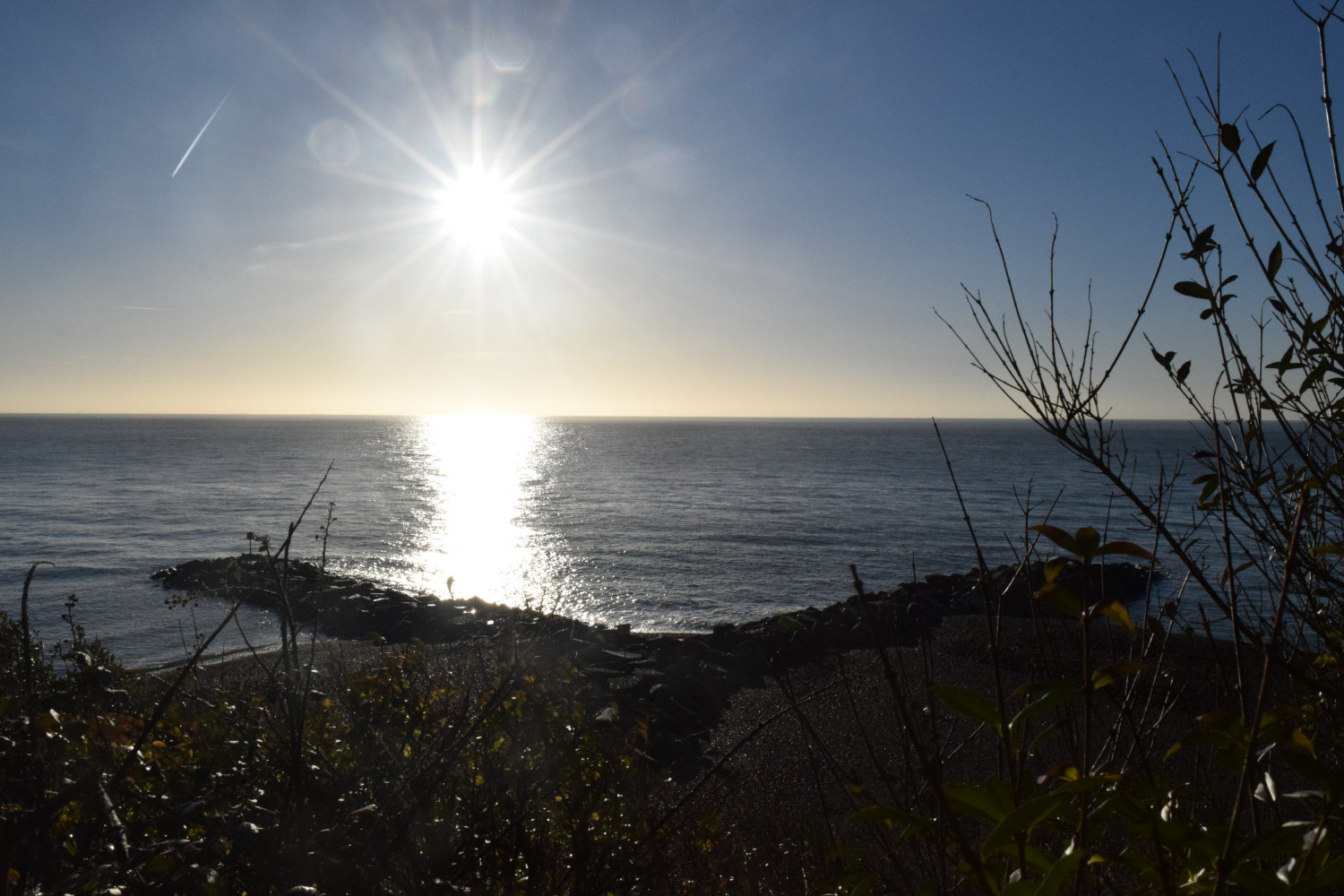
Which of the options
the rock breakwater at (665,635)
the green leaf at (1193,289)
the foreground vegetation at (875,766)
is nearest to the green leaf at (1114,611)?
the foreground vegetation at (875,766)

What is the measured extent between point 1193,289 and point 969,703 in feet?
5.09

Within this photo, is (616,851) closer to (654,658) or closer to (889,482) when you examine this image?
(654,658)

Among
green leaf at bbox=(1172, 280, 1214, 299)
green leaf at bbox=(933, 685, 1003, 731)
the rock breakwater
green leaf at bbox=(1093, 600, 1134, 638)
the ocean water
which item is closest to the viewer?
green leaf at bbox=(933, 685, 1003, 731)

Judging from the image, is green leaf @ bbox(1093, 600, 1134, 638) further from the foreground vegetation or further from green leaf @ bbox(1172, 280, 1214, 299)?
green leaf @ bbox(1172, 280, 1214, 299)

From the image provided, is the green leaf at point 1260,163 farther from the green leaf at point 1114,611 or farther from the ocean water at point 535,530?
the green leaf at point 1114,611

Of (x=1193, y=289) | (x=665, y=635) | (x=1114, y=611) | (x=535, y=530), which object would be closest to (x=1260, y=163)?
(x=1193, y=289)

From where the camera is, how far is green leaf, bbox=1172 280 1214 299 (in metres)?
1.89

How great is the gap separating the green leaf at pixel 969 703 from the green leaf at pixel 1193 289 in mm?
1468

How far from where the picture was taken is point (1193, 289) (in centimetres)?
191

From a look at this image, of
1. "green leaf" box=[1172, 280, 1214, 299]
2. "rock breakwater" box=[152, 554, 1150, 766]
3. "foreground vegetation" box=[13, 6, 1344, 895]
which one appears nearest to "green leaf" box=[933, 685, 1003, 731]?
"foreground vegetation" box=[13, 6, 1344, 895]

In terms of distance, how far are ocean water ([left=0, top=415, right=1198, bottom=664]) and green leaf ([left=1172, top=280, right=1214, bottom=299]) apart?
47 cm

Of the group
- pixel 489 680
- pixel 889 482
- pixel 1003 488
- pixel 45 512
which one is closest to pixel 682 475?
pixel 889 482

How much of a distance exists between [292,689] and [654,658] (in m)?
15.4

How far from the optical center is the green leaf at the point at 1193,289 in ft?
6.20
